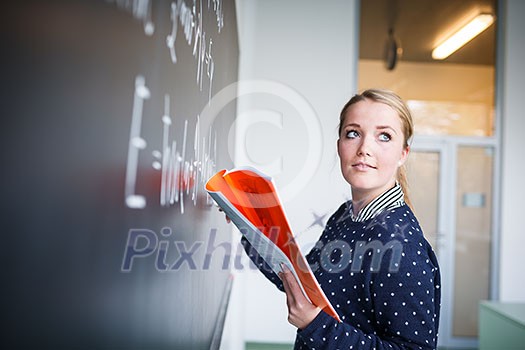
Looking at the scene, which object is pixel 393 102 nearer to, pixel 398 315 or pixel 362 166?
pixel 362 166

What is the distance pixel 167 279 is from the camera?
46 cm

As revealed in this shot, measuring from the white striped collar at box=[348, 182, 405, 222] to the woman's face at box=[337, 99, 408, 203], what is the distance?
0.02 m

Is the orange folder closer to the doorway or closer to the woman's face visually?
the woman's face

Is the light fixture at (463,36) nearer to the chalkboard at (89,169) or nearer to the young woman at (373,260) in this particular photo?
the young woman at (373,260)

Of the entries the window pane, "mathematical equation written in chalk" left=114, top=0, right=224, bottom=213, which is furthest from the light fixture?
"mathematical equation written in chalk" left=114, top=0, right=224, bottom=213

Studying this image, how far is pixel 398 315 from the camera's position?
71 centimetres

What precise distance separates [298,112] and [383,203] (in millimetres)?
3228

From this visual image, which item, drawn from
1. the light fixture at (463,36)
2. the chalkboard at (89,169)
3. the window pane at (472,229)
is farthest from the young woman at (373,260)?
the light fixture at (463,36)

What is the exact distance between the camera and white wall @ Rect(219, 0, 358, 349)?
3.89 m

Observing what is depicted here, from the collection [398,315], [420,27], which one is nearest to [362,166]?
[398,315]

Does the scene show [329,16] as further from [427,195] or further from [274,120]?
[427,195]

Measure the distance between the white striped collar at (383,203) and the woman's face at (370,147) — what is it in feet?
0.06

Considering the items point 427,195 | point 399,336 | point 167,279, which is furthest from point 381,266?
point 427,195

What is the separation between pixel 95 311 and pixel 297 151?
146 inches
